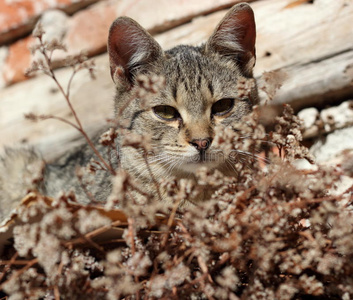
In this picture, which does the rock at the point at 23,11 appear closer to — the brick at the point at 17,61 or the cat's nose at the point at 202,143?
the brick at the point at 17,61

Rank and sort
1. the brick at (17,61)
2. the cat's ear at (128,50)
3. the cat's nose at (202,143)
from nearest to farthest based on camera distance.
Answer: the cat's nose at (202,143) < the cat's ear at (128,50) < the brick at (17,61)

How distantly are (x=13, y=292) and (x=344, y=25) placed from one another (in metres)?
2.11

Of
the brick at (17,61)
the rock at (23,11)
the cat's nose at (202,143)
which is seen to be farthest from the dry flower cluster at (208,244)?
the brick at (17,61)

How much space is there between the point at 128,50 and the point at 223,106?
496 millimetres

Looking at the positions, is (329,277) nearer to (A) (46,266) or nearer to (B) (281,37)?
(A) (46,266)

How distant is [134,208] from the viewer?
115 centimetres

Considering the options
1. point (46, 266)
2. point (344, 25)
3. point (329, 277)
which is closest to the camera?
point (46, 266)

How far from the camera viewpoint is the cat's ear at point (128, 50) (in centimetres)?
188

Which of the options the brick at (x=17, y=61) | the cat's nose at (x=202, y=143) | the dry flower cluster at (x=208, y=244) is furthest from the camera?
the brick at (x=17, y=61)

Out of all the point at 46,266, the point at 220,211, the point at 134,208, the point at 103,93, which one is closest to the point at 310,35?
the point at 103,93

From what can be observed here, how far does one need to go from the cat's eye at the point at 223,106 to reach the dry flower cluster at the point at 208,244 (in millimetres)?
611

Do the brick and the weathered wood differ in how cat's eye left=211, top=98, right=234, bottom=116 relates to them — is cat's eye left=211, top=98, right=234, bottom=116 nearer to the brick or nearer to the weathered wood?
the weathered wood

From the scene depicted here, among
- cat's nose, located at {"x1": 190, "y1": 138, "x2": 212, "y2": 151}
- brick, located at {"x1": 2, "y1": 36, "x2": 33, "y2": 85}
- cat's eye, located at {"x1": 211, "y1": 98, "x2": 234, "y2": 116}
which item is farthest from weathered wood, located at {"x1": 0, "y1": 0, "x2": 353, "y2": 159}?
cat's nose, located at {"x1": 190, "y1": 138, "x2": 212, "y2": 151}

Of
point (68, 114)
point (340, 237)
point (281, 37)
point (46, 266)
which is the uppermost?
point (46, 266)
